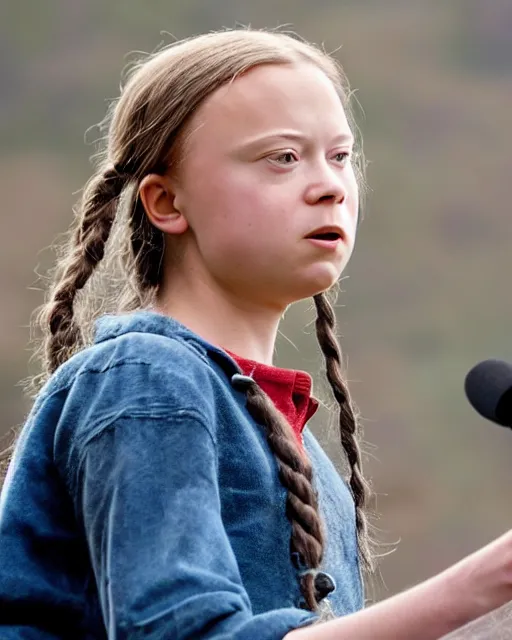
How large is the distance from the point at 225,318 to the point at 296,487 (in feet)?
0.43

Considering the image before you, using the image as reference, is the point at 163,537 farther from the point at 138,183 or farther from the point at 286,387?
the point at 138,183

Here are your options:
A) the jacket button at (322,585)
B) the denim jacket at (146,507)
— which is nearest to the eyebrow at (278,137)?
the denim jacket at (146,507)

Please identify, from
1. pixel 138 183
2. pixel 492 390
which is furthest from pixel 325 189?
pixel 492 390

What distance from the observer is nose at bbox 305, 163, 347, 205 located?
842 mm

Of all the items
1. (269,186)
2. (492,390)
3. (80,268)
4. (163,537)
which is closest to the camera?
(492,390)

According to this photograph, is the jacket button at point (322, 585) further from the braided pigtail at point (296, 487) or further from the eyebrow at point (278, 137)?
the eyebrow at point (278, 137)

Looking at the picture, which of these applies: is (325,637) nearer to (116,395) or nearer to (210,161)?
(116,395)

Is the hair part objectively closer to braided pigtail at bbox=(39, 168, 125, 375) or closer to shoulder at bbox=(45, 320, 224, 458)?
braided pigtail at bbox=(39, 168, 125, 375)

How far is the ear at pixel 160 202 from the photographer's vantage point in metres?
0.90

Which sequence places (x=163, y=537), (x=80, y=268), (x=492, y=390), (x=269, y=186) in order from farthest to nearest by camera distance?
(x=80, y=268)
(x=269, y=186)
(x=163, y=537)
(x=492, y=390)

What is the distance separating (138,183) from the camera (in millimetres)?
940

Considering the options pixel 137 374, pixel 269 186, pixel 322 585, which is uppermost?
pixel 269 186

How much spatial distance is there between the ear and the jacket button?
0.79 ft

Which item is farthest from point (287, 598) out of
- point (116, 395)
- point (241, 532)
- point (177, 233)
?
point (177, 233)
